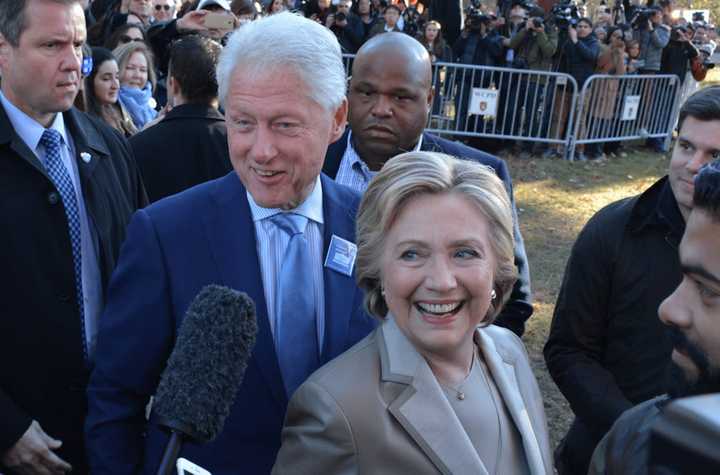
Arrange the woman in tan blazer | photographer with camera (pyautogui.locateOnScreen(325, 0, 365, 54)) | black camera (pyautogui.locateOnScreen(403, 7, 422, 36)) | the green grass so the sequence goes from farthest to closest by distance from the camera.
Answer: black camera (pyautogui.locateOnScreen(403, 7, 422, 36)), photographer with camera (pyautogui.locateOnScreen(325, 0, 365, 54)), the green grass, the woman in tan blazer

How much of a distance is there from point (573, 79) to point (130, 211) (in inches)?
414

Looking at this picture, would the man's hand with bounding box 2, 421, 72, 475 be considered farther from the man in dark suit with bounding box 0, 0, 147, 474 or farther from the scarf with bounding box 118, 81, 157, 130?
the scarf with bounding box 118, 81, 157, 130

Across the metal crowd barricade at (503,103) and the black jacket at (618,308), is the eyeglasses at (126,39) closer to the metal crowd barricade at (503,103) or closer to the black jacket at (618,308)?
the black jacket at (618,308)

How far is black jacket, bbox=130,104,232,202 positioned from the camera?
438 cm

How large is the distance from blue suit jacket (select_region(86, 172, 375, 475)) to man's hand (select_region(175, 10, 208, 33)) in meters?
4.72

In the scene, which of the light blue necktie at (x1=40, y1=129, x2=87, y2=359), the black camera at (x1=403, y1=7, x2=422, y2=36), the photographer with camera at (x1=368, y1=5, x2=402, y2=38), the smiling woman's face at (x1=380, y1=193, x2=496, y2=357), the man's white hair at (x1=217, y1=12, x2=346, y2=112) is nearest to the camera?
the smiling woman's face at (x1=380, y1=193, x2=496, y2=357)

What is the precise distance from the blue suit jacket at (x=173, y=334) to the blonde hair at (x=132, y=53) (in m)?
4.76

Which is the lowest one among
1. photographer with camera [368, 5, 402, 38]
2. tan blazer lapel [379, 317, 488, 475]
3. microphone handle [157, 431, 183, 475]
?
photographer with camera [368, 5, 402, 38]

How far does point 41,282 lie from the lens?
273cm

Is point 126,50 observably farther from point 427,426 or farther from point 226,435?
point 427,426

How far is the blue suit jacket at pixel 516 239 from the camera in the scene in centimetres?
327

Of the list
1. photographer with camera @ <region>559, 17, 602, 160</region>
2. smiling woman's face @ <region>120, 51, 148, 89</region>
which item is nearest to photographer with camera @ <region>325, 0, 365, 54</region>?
photographer with camera @ <region>559, 17, 602, 160</region>

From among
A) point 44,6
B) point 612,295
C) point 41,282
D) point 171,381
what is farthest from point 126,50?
point 171,381

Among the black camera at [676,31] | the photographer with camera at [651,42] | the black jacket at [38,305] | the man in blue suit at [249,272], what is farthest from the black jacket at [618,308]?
the black camera at [676,31]
